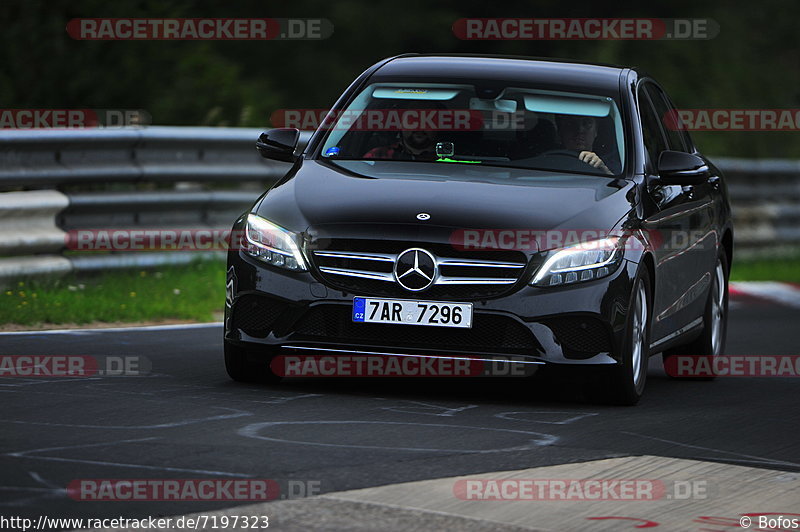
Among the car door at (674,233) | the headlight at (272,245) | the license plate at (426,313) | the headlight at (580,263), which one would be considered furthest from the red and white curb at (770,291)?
the headlight at (272,245)

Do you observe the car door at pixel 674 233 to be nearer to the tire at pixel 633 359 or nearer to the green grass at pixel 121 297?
the tire at pixel 633 359

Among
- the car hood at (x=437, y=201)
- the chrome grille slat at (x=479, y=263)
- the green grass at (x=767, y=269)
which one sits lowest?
the green grass at (x=767, y=269)

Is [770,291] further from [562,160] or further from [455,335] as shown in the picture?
[455,335]

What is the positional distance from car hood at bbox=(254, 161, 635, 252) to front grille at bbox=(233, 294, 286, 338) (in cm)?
38

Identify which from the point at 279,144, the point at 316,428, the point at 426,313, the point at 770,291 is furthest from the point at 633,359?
the point at 770,291

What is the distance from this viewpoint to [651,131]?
9.73m

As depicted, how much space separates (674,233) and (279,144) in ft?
7.10

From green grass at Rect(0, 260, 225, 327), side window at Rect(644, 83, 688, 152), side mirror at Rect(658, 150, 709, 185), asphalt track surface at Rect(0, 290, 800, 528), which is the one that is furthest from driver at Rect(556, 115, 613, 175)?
green grass at Rect(0, 260, 225, 327)

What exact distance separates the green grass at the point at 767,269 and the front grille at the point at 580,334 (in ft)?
36.8

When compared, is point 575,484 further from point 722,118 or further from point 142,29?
point 722,118

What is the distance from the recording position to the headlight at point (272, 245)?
8125mm

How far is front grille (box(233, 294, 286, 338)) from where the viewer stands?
820 centimetres

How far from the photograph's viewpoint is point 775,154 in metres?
27.6

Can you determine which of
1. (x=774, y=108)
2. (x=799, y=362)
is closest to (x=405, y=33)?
(x=774, y=108)
